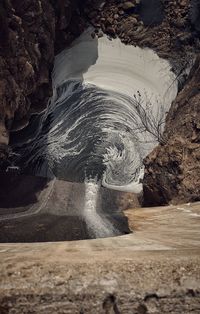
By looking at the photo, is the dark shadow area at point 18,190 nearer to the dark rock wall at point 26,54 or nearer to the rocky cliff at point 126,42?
the rocky cliff at point 126,42

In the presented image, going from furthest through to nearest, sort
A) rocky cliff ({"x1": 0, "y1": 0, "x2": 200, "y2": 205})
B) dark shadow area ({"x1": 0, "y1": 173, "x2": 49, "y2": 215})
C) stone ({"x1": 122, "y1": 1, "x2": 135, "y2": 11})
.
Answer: stone ({"x1": 122, "y1": 1, "x2": 135, "y2": 11}), dark shadow area ({"x1": 0, "y1": 173, "x2": 49, "y2": 215}), rocky cliff ({"x1": 0, "y1": 0, "x2": 200, "y2": 205})

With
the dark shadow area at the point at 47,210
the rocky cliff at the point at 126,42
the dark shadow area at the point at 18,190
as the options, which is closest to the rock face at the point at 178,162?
the rocky cliff at the point at 126,42

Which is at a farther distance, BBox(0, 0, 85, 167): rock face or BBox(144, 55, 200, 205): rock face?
BBox(144, 55, 200, 205): rock face

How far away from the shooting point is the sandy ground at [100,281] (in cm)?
288

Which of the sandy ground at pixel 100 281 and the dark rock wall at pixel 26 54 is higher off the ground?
the dark rock wall at pixel 26 54

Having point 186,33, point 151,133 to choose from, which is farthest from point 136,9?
point 151,133

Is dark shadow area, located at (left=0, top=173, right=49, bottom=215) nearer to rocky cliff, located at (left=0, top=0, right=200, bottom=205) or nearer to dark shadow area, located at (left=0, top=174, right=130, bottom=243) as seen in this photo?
dark shadow area, located at (left=0, top=174, right=130, bottom=243)

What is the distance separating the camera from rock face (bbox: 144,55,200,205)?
8008mm

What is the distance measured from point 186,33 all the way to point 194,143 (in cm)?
446

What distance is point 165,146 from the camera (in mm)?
8867

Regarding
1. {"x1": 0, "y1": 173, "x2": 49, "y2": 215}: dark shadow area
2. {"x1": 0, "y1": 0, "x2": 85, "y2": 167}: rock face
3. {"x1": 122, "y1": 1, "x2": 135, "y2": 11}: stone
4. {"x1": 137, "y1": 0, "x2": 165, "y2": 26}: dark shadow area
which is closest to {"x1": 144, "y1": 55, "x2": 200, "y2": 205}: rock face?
{"x1": 0, "y1": 173, "x2": 49, "y2": 215}: dark shadow area

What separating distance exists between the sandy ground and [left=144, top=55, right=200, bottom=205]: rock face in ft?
15.2

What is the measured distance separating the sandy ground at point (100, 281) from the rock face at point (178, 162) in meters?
4.62

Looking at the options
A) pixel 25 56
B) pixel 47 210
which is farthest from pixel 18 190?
pixel 25 56
